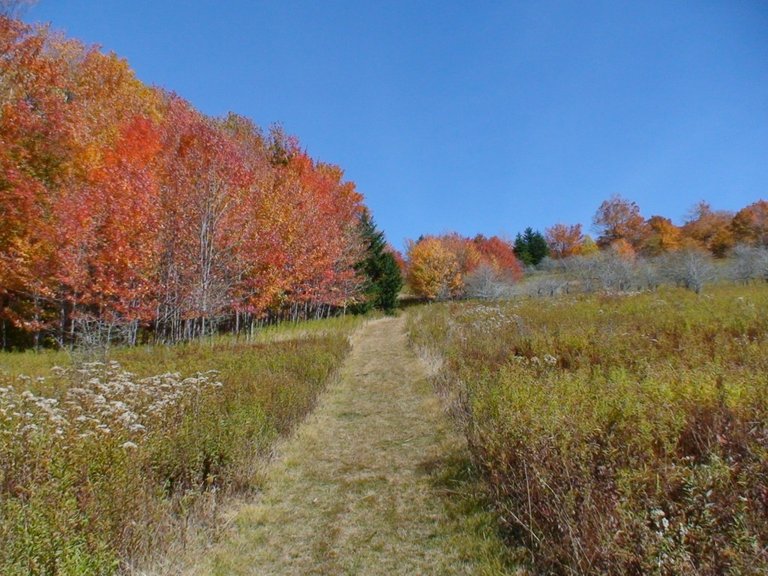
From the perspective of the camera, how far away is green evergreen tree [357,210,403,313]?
28875 mm

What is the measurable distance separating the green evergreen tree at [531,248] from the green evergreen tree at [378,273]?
118 feet

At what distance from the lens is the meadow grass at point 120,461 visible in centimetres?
214

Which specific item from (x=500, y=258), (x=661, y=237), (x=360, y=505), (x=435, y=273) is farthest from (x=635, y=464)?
(x=661, y=237)

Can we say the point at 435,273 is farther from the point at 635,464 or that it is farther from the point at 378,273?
the point at 635,464

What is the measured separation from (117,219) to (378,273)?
65.9ft

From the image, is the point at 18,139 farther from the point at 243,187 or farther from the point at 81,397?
the point at 81,397

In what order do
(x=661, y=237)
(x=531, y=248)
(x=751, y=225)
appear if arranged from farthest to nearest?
(x=531, y=248) → (x=661, y=237) → (x=751, y=225)

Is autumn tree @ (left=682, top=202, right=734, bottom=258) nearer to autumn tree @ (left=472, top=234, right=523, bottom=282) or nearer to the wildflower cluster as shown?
autumn tree @ (left=472, top=234, right=523, bottom=282)

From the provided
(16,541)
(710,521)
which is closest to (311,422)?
(16,541)

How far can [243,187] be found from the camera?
583 inches

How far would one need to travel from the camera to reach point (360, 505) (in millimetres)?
4004

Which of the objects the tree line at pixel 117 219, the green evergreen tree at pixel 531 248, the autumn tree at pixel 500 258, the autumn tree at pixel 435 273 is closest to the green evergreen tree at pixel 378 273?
the autumn tree at pixel 435 273

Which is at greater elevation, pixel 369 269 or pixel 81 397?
pixel 369 269

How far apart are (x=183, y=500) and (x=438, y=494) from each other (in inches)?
101
